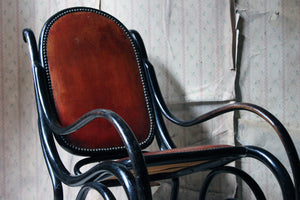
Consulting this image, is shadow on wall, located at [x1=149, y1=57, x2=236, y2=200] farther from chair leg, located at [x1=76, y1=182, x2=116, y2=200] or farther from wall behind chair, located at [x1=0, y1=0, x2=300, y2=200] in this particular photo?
chair leg, located at [x1=76, y1=182, x2=116, y2=200]

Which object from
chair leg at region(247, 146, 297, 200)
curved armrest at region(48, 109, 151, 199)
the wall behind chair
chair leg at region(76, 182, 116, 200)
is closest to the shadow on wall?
the wall behind chair

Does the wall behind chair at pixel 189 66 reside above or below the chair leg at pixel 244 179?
above

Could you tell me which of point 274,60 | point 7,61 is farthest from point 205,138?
point 7,61

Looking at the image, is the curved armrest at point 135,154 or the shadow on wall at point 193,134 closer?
the curved armrest at point 135,154

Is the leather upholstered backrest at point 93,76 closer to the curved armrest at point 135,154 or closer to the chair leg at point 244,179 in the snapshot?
the chair leg at point 244,179

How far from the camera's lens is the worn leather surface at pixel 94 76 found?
1109mm

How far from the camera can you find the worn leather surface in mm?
1109

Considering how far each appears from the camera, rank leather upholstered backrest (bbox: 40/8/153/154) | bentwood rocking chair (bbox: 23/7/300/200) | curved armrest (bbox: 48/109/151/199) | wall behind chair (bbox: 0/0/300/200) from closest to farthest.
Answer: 1. curved armrest (bbox: 48/109/151/199)
2. bentwood rocking chair (bbox: 23/7/300/200)
3. leather upholstered backrest (bbox: 40/8/153/154)
4. wall behind chair (bbox: 0/0/300/200)

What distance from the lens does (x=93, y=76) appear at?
118cm

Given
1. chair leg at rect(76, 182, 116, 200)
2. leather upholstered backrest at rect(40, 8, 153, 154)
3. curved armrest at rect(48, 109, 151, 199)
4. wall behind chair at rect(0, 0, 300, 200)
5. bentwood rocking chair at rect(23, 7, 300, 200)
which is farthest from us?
wall behind chair at rect(0, 0, 300, 200)

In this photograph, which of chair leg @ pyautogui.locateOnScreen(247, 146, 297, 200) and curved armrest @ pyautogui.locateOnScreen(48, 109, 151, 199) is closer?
curved armrest @ pyautogui.locateOnScreen(48, 109, 151, 199)

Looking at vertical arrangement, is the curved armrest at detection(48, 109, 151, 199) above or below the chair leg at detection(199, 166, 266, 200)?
above

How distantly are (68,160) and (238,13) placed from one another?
100 centimetres

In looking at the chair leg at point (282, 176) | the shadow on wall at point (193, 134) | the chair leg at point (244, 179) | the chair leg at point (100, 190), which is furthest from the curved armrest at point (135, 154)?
the shadow on wall at point (193, 134)
